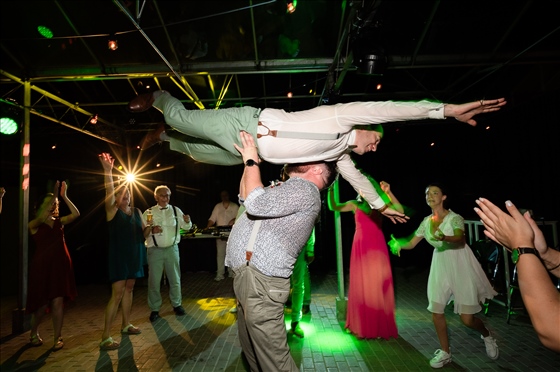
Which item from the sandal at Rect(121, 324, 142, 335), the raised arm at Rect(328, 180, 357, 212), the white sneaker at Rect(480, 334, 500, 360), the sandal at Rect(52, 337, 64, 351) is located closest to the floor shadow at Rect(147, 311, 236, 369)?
the sandal at Rect(121, 324, 142, 335)

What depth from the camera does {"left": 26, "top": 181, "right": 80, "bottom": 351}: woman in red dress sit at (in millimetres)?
4422

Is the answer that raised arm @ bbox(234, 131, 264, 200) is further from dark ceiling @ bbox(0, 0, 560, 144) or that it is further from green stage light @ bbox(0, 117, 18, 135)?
green stage light @ bbox(0, 117, 18, 135)

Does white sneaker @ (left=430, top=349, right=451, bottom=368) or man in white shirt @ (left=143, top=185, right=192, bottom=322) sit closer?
white sneaker @ (left=430, top=349, right=451, bottom=368)

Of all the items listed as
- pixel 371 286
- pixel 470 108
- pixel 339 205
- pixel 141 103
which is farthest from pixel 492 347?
pixel 141 103

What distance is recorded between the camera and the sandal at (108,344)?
441 cm

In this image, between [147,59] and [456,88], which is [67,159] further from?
[456,88]

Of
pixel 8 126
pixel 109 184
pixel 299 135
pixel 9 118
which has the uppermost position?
pixel 9 118

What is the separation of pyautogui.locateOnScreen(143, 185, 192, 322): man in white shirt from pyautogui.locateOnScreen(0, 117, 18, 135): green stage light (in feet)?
9.12

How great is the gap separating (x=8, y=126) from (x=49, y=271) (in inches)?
120

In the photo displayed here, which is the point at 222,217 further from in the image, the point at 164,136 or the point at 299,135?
the point at 299,135

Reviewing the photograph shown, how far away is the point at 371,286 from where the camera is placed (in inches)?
178

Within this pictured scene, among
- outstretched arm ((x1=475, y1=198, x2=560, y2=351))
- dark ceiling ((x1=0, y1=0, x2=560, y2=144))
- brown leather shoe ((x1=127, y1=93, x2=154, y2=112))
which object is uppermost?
dark ceiling ((x1=0, y1=0, x2=560, y2=144))

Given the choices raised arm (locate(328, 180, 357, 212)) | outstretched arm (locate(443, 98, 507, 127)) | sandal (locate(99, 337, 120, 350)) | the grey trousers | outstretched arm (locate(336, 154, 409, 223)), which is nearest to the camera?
the grey trousers

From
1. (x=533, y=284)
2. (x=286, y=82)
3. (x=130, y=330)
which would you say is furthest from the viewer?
(x=286, y=82)
